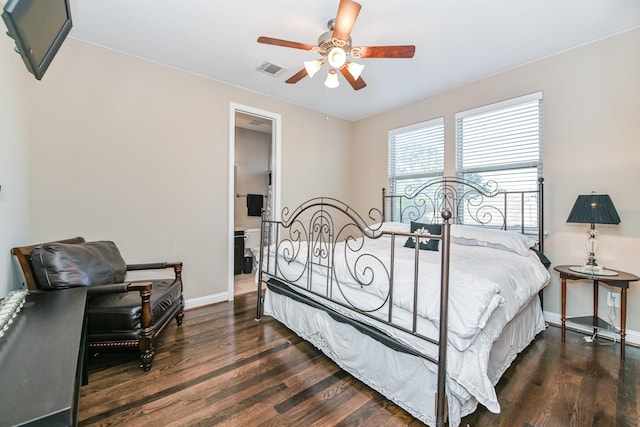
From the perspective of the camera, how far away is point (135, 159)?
2.86 meters

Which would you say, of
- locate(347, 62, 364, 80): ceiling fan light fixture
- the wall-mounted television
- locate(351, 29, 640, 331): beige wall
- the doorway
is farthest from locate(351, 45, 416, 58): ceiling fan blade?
the doorway

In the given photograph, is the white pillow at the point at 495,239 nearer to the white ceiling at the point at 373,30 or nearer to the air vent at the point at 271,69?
the white ceiling at the point at 373,30

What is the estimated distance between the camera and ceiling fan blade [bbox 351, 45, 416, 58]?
1979 millimetres

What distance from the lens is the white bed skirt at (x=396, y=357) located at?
5.02 ft

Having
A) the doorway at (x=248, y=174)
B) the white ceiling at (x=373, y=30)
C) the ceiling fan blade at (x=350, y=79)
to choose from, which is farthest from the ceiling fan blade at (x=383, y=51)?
the doorway at (x=248, y=174)

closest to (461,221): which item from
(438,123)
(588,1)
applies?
(438,123)

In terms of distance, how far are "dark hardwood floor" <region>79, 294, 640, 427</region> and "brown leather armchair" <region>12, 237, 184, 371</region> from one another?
0.24 m

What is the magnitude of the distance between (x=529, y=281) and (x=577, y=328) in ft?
4.02

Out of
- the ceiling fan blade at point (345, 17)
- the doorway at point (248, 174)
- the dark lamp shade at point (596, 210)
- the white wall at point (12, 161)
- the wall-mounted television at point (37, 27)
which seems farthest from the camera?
the doorway at point (248, 174)

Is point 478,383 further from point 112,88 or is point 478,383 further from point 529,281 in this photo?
point 112,88

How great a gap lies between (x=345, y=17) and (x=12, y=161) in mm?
2499

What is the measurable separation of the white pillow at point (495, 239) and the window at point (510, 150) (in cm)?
43

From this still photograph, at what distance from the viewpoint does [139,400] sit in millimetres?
1692

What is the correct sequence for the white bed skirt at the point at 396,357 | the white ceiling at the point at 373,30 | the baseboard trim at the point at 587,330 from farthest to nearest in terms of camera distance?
the baseboard trim at the point at 587,330 < the white ceiling at the point at 373,30 < the white bed skirt at the point at 396,357
